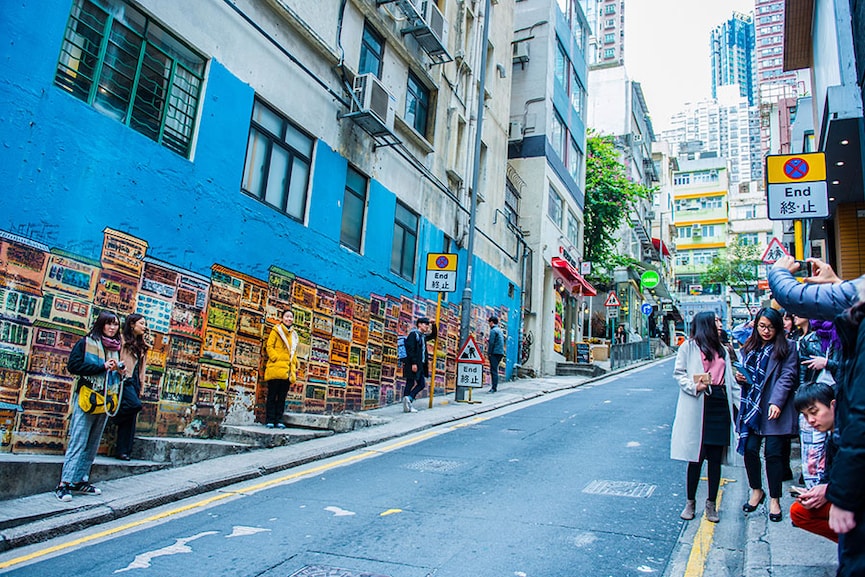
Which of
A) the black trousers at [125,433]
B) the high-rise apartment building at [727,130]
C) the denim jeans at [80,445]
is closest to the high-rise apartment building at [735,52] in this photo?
the high-rise apartment building at [727,130]

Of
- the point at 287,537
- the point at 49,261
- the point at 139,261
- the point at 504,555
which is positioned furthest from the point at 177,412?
the point at 504,555

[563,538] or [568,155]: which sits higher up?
[568,155]

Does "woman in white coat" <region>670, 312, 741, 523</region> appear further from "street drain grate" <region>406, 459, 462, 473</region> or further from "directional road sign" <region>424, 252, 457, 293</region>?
"directional road sign" <region>424, 252, 457, 293</region>

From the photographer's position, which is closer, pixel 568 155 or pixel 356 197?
pixel 356 197

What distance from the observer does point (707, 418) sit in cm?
541

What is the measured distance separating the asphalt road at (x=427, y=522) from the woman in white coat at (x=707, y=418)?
481 millimetres

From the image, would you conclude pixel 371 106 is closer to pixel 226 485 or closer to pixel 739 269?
pixel 226 485

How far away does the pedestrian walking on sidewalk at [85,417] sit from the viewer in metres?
5.70

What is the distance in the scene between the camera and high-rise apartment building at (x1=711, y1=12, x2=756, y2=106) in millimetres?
192625

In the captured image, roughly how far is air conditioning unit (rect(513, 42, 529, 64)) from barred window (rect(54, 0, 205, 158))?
61.5 feet

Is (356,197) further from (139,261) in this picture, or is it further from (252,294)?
(139,261)

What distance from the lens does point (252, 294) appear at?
31.0 feet

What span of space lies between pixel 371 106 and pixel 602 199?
78.9 ft

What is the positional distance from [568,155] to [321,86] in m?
19.4
